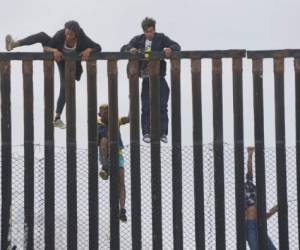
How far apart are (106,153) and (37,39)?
1.94 metres

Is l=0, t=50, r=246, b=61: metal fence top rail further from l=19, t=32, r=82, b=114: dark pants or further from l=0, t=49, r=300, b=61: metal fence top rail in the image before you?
l=19, t=32, r=82, b=114: dark pants

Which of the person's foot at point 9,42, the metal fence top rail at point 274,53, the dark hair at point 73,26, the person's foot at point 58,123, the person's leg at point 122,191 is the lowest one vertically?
the person's leg at point 122,191

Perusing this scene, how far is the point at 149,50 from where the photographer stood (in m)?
13.9

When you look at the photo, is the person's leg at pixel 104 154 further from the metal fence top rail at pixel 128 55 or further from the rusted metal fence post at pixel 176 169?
the metal fence top rail at pixel 128 55

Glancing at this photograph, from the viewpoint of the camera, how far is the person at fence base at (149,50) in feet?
45.4

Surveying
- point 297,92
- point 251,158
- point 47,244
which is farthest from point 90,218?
point 297,92

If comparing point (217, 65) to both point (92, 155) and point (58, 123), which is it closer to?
point (92, 155)

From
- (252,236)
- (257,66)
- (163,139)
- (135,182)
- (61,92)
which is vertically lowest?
(252,236)

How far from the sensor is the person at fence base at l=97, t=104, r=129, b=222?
1376 centimetres

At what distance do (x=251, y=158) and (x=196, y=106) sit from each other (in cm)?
110

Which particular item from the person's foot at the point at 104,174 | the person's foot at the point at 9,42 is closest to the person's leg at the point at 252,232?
the person's foot at the point at 104,174

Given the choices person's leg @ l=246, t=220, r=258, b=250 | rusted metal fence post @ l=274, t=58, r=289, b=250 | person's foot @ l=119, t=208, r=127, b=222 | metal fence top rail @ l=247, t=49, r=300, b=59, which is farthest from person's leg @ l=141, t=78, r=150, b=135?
person's leg @ l=246, t=220, r=258, b=250

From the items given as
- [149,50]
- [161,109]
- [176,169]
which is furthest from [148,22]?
[176,169]

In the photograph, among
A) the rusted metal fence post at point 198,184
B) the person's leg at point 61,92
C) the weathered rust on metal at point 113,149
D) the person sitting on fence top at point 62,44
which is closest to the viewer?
the rusted metal fence post at point 198,184
